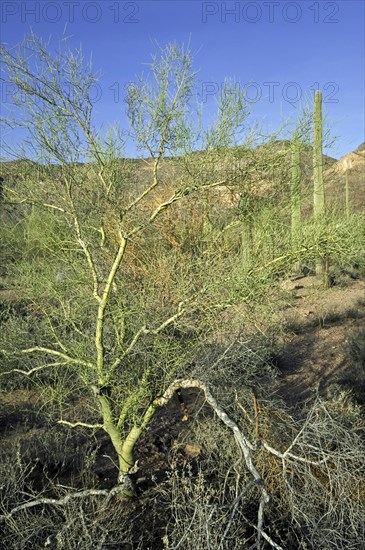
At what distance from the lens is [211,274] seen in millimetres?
4652

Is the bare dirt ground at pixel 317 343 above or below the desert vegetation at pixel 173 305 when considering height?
below

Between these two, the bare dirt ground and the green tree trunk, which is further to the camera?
the bare dirt ground

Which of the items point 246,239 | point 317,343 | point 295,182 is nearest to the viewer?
point 295,182

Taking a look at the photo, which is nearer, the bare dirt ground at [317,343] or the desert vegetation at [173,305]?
the desert vegetation at [173,305]

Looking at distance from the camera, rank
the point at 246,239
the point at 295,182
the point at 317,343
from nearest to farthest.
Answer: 1. the point at 295,182
2. the point at 246,239
3. the point at 317,343

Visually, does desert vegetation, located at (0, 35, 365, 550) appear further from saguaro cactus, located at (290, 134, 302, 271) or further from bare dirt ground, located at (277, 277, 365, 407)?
bare dirt ground, located at (277, 277, 365, 407)

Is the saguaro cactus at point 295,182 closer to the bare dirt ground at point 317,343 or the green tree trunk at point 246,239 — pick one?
the green tree trunk at point 246,239

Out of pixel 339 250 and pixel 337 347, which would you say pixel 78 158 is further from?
pixel 337 347

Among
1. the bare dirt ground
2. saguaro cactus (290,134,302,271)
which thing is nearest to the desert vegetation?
saguaro cactus (290,134,302,271)

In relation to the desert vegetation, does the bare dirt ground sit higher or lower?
lower

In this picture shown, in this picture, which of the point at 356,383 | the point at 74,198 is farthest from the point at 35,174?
the point at 356,383

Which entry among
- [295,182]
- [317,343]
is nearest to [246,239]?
[295,182]

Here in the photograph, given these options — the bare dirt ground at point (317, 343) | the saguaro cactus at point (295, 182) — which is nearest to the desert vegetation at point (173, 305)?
the saguaro cactus at point (295, 182)

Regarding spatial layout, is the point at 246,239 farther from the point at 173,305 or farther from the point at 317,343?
the point at 317,343
